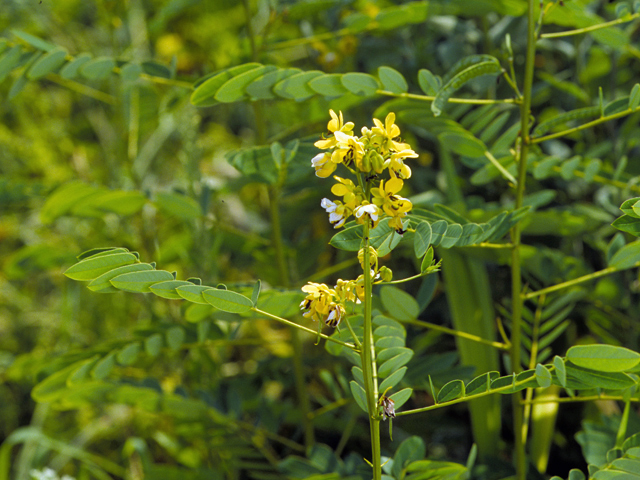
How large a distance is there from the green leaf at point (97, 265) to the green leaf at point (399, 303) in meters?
0.30

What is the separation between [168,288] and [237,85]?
9.6 inches

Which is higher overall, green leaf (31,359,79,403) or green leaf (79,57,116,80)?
green leaf (79,57,116,80)

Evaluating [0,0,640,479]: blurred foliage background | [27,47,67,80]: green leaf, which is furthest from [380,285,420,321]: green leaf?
[27,47,67,80]: green leaf

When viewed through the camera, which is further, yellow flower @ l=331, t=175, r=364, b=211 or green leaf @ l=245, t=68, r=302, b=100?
green leaf @ l=245, t=68, r=302, b=100

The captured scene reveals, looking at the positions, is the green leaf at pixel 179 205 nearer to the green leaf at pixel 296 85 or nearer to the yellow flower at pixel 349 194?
the green leaf at pixel 296 85

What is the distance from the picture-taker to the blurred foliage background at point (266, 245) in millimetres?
794

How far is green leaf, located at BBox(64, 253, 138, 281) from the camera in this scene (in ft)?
1.53

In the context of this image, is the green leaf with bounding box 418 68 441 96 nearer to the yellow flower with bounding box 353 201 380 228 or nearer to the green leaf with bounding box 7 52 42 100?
the yellow flower with bounding box 353 201 380 228

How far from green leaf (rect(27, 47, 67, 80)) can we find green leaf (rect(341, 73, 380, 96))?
0.38 metres

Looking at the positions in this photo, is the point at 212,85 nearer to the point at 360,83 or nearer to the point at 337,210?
the point at 360,83

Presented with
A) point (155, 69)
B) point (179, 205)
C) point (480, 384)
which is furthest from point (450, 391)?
point (155, 69)

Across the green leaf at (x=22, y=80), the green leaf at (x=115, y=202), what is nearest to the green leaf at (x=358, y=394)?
the green leaf at (x=115, y=202)

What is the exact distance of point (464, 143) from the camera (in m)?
0.67

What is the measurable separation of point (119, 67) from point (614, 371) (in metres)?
0.70
